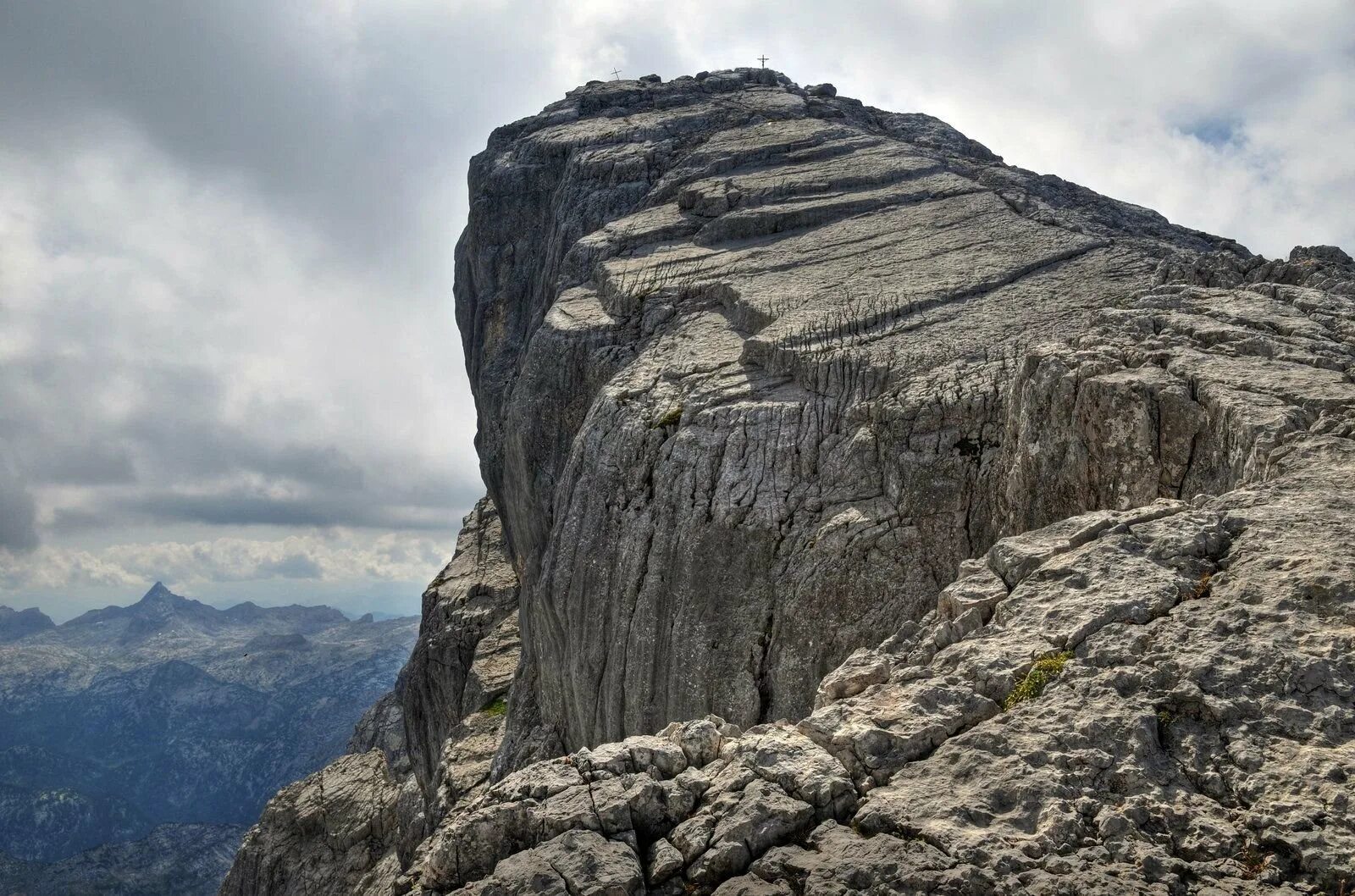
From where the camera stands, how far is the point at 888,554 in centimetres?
3005

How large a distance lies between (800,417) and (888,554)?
710 cm

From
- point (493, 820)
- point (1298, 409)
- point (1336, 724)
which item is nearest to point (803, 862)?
point (493, 820)

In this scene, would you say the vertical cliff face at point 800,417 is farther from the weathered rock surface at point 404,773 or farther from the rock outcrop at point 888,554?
the weathered rock surface at point 404,773

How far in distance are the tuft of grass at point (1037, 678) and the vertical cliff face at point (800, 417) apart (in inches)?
343

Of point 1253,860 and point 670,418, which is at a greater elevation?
point 670,418

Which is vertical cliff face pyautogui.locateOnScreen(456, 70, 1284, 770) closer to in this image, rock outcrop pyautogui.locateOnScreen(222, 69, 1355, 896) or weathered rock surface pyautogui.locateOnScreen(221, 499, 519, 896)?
rock outcrop pyautogui.locateOnScreen(222, 69, 1355, 896)

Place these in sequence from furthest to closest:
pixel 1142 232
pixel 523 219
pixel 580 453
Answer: pixel 523 219 → pixel 1142 232 → pixel 580 453

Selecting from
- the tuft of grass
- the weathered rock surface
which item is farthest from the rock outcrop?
the weathered rock surface

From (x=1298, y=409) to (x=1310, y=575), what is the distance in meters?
7.20

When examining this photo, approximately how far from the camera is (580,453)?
135ft

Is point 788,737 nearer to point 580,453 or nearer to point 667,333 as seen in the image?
point 580,453

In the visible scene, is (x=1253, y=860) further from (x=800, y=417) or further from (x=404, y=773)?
(x=404, y=773)

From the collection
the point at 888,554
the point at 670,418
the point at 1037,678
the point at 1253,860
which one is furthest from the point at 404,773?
the point at 1253,860

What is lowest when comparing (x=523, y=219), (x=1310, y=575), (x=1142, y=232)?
(x=1310, y=575)
